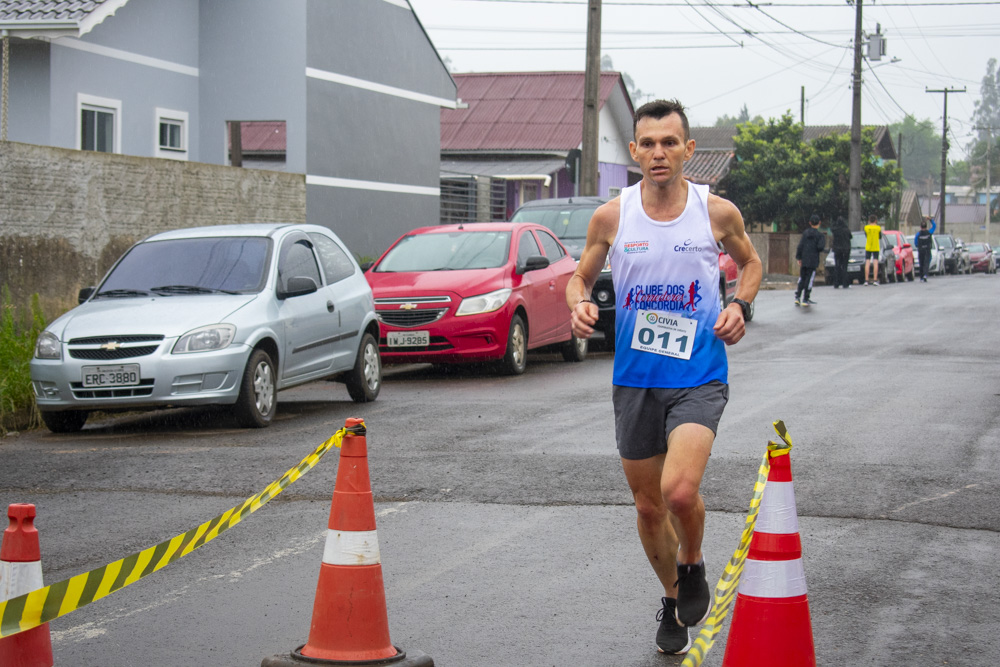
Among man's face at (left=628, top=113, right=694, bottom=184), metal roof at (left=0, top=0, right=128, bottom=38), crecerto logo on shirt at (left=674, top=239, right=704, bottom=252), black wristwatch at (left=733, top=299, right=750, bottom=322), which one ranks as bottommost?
black wristwatch at (left=733, top=299, right=750, bottom=322)

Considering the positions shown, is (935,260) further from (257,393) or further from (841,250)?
(257,393)

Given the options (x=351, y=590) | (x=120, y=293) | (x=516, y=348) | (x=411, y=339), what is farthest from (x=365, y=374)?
(x=351, y=590)

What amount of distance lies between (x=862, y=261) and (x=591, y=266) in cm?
3608

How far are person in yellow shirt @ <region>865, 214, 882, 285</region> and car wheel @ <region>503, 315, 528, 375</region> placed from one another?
2468 centimetres

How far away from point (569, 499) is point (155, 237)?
596cm

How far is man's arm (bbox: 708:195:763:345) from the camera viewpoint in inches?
177

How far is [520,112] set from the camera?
42.5 metres

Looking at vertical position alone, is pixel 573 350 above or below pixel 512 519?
above

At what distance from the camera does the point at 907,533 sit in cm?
648

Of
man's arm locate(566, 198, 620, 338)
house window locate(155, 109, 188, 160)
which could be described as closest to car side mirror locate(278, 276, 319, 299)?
man's arm locate(566, 198, 620, 338)

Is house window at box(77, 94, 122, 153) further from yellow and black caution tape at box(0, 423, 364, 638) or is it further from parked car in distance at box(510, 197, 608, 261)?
yellow and black caution tape at box(0, 423, 364, 638)

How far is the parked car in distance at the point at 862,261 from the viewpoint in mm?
39406

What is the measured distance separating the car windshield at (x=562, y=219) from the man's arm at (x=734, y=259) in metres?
13.8

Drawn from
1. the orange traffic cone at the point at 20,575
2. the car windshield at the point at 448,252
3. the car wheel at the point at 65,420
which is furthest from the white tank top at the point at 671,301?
the car windshield at the point at 448,252
